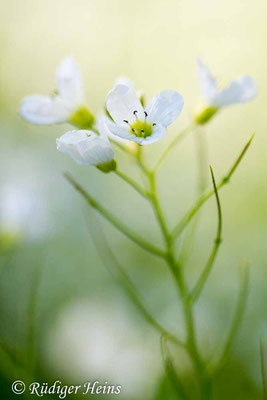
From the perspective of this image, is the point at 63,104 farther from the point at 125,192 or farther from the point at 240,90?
the point at 125,192

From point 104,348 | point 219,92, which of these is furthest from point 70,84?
point 104,348

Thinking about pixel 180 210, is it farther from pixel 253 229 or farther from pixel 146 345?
pixel 146 345

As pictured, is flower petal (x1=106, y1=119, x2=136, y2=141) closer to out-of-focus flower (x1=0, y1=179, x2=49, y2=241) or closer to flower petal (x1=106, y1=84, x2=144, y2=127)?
flower petal (x1=106, y1=84, x2=144, y2=127)

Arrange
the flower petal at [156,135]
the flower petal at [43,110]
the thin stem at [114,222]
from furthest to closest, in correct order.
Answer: the flower petal at [43,110] → the thin stem at [114,222] → the flower petal at [156,135]

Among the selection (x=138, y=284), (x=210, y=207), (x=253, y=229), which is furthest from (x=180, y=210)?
(x=138, y=284)

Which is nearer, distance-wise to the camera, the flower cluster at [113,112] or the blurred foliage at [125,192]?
the flower cluster at [113,112]

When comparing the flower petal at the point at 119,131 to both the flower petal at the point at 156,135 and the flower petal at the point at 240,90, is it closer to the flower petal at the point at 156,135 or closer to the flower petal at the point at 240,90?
the flower petal at the point at 156,135

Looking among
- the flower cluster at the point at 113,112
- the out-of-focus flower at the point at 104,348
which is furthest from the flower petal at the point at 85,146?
the out-of-focus flower at the point at 104,348
